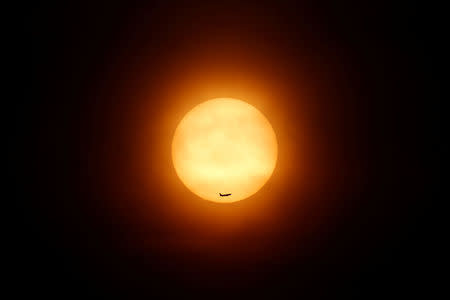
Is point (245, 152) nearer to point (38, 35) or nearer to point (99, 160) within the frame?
point (99, 160)

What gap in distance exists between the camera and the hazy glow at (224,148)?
102 centimetres

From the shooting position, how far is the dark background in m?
1.26

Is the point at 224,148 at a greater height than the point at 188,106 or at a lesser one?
lesser

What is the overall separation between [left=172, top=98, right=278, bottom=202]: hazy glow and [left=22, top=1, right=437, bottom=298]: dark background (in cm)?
24

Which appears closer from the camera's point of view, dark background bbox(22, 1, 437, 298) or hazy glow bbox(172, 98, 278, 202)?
hazy glow bbox(172, 98, 278, 202)

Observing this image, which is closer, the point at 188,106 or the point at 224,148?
Result: the point at 224,148

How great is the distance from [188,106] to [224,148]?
1.08 ft

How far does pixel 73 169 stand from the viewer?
1294mm

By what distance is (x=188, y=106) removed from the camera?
128 cm

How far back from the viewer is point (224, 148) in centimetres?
102

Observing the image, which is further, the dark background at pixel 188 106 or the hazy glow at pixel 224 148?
the dark background at pixel 188 106

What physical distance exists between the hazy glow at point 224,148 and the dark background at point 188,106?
24cm

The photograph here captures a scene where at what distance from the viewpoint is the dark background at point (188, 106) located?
1.26m

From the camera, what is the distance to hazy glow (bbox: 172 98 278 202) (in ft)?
3.35
